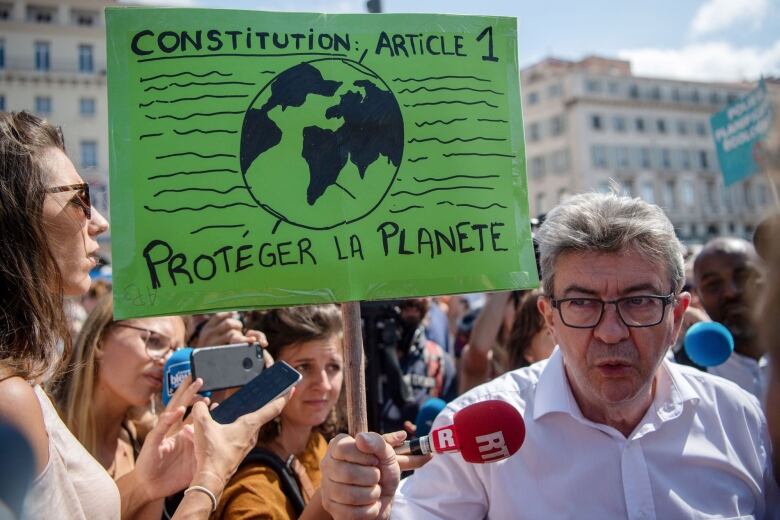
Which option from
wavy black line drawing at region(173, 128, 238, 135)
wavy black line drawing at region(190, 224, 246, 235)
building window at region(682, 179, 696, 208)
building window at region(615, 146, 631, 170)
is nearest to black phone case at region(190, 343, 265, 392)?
wavy black line drawing at region(190, 224, 246, 235)

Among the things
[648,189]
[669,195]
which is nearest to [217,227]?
[648,189]

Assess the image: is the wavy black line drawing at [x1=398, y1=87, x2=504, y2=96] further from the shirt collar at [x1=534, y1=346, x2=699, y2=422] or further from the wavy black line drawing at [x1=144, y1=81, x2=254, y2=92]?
the shirt collar at [x1=534, y1=346, x2=699, y2=422]

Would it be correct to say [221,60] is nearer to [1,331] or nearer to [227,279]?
[227,279]

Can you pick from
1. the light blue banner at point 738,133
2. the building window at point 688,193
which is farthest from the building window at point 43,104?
the building window at point 688,193

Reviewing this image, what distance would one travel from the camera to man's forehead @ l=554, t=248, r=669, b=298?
1.96 m

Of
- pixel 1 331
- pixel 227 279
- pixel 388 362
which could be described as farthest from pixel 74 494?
pixel 388 362

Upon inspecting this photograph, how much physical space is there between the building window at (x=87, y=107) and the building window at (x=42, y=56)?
121 inches

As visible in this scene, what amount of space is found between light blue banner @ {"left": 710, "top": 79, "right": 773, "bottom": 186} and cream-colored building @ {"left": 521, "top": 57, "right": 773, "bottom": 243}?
48848 millimetres

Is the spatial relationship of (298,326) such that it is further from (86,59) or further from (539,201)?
(539,201)

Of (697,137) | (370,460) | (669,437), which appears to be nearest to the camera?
(370,460)

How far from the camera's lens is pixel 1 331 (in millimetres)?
1492

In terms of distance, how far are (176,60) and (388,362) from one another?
253cm

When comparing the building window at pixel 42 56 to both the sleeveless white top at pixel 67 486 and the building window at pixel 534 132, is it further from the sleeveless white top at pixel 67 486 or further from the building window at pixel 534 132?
the sleeveless white top at pixel 67 486

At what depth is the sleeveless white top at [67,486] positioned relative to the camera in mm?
1352
